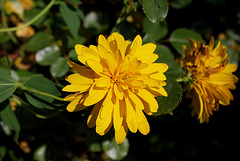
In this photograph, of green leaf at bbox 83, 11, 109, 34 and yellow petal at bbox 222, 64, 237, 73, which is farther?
green leaf at bbox 83, 11, 109, 34

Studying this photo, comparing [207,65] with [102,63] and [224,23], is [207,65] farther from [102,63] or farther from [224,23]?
[224,23]

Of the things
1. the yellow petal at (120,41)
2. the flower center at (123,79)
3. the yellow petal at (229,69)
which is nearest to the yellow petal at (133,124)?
the flower center at (123,79)

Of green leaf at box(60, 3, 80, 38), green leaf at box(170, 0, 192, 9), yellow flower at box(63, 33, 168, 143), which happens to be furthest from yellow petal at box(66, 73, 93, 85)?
green leaf at box(170, 0, 192, 9)

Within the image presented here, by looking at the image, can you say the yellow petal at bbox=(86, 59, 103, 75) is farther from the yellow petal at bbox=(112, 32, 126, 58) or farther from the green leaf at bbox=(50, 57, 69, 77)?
the green leaf at bbox=(50, 57, 69, 77)

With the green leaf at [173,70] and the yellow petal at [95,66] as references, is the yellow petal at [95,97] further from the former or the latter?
the green leaf at [173,70]

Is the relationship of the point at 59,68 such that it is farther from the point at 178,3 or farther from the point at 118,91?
the point at 178,3
